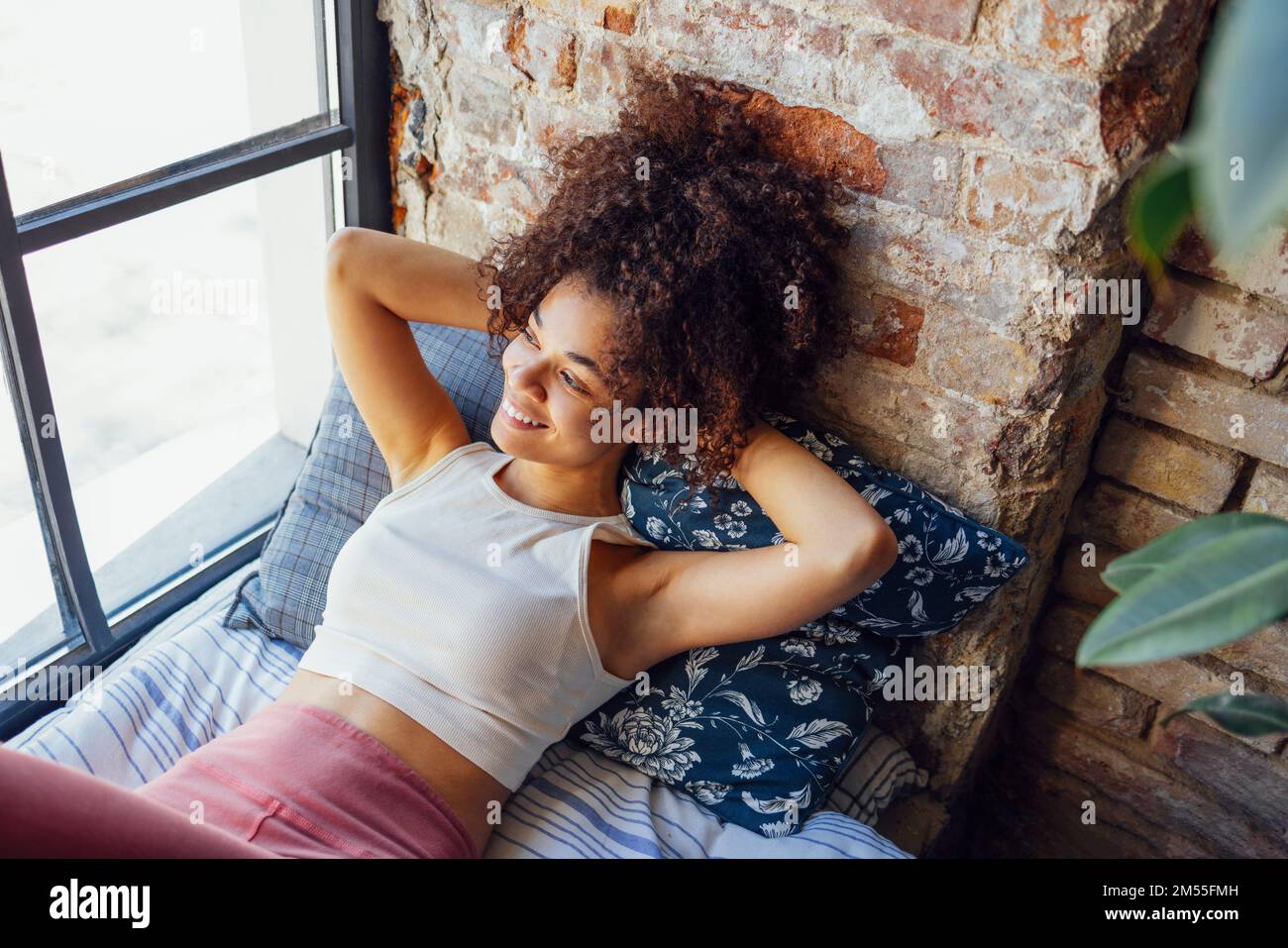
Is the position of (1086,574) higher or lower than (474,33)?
lower

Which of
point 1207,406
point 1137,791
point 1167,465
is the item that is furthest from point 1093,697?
point 1207,406

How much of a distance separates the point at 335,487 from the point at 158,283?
0.48 m

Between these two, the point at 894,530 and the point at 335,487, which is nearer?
the point at 894,530

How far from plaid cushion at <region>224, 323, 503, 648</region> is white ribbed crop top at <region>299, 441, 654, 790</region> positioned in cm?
20

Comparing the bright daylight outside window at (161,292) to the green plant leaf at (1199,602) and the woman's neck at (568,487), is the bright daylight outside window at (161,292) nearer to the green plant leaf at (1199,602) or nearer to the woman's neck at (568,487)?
the woman's neck at (568,487)

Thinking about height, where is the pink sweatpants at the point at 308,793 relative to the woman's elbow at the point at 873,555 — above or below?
below

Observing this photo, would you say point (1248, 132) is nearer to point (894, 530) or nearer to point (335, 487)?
point (894, 530)

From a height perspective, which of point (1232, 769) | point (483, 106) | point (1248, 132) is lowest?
point (1232, 769)

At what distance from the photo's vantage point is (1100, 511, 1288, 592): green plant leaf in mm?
680

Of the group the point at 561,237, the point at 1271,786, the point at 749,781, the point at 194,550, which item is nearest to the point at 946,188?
the point at 561,237

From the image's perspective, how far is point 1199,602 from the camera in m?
0.60

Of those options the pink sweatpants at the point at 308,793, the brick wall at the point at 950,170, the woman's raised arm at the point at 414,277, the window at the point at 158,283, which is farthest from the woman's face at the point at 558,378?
the window at the point at 158,283

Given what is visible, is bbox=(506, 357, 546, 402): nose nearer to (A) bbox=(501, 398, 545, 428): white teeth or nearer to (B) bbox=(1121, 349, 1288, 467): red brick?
(A) bbox=(501, 398, 545, 428): white teeth

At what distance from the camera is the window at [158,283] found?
4.68 ft
